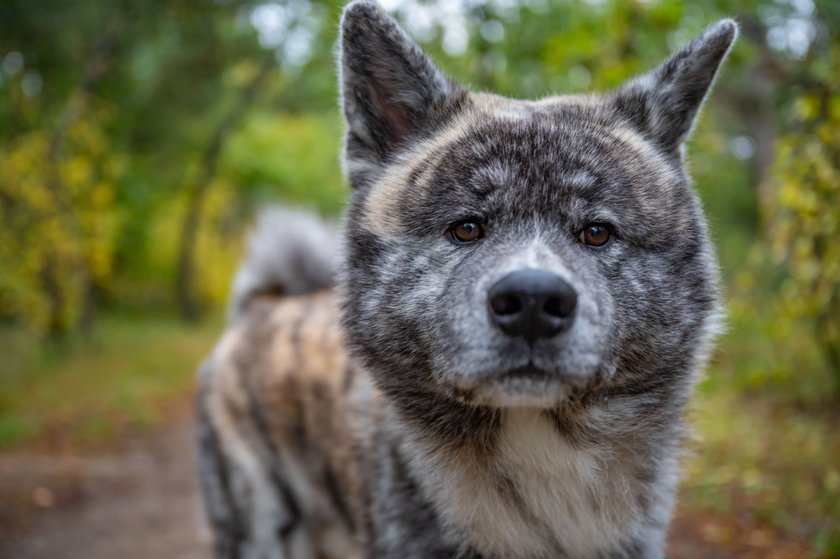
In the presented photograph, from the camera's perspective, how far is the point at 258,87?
66.8 ft

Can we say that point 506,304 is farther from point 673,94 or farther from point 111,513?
point 111,513

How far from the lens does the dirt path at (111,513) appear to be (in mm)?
5449

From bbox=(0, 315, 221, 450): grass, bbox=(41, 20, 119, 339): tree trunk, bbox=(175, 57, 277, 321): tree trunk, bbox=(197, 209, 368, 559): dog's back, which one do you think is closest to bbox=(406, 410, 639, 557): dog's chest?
bbox=(197, 209, 368, 559): dog's back

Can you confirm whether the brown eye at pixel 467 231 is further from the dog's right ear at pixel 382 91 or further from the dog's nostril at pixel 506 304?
the dog's right ear at pixel 382 91

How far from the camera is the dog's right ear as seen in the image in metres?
3.08

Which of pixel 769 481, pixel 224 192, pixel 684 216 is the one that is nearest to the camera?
pixel 684 216

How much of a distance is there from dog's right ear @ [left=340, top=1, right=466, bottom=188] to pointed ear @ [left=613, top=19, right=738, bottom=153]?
714mm

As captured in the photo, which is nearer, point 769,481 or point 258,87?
point 769,481

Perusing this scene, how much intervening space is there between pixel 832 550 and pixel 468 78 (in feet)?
17.8

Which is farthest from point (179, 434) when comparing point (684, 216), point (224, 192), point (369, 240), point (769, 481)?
point (224, 192)

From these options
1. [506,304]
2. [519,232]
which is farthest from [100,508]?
[506,304]

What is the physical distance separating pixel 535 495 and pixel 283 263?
8.80 feet

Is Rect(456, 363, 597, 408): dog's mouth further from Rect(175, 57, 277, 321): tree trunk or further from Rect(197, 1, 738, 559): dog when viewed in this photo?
Rect(175, 57, 277, 321): tree trunk

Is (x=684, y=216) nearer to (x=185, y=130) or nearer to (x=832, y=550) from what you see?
(x=832, y=550)
